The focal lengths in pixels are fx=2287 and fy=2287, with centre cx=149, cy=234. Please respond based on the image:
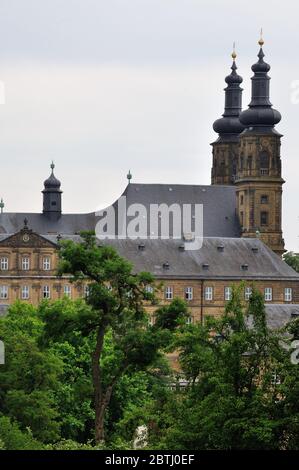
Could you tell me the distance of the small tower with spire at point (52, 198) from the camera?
15612 cm

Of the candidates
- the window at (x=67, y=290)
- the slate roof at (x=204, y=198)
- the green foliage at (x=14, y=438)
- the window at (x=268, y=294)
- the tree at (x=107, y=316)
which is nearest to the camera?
the tree at (x=107, y=316)

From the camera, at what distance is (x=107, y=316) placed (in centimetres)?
6400

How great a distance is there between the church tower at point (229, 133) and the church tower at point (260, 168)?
8.64 metres

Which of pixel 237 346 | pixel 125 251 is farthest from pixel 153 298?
pixel 125 251

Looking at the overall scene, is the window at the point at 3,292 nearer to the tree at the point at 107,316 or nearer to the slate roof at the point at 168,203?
the slate roof at the point at 168,203

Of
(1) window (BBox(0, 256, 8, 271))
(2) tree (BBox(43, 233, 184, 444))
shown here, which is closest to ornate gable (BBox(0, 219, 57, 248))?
(1) window (BBox(0, 256, 8, 271))

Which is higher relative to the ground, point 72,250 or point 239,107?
point 239,107

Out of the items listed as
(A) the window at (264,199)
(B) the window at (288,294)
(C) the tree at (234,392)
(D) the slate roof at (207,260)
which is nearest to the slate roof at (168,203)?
(A) the window at (264,199)

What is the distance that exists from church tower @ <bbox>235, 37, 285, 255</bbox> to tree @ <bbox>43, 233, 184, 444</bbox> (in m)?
89.3

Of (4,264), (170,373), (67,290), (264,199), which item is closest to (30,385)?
(170,373)
